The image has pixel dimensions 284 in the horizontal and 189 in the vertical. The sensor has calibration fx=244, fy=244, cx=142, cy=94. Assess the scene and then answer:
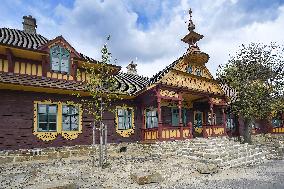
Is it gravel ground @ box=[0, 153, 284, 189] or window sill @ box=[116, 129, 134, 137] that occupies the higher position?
window sill @ box=[116, 129, 134, 137]

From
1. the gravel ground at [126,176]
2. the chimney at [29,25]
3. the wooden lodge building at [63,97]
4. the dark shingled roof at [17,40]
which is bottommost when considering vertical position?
the gravel ground at [126,176]

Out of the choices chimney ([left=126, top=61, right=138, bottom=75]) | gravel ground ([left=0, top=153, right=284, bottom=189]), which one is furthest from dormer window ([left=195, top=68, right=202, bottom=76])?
gravel ground ([left=0, top=153, right=284, bottom=189])

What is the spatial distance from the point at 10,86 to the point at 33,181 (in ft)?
19.7

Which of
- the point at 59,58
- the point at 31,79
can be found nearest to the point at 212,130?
the point at 59,58

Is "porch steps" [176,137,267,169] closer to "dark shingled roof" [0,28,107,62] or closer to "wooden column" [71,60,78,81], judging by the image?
"wooden column" [71,60,78,81]

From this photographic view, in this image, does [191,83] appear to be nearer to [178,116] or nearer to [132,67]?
[178,116]

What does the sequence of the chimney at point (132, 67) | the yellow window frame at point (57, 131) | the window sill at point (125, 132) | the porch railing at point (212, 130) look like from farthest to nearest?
the chimney at point (132, 67) < the porch railing at point (212, 130) < the window sill at point (125, 132) < the yellow window frame at point (57, 131)

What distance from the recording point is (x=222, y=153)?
42.4 ft

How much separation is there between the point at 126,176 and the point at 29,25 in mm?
15195

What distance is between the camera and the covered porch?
15.8m

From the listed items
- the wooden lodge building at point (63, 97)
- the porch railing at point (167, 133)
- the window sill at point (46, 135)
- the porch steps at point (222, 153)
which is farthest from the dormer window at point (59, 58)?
the porch steps at point (222, 153)

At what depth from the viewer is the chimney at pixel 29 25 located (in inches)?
738

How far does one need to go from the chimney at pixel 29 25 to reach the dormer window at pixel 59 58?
18.5 ft

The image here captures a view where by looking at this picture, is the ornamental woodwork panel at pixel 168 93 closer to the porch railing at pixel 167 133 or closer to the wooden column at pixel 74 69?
the porch railing at pixel 167 133
